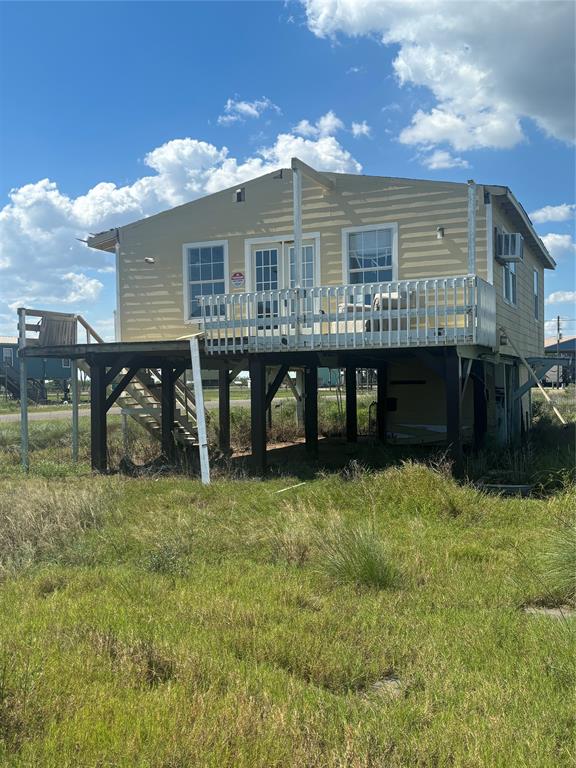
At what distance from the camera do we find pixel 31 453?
15.0m

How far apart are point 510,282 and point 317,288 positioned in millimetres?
5722

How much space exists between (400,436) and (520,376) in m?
4.41

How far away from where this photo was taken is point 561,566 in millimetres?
5273

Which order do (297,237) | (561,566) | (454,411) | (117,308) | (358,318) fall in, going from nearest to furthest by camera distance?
(561,566) < (454,411) < (358,318) < (297,237) < (117,308)

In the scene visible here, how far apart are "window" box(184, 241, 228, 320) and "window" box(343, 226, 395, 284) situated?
265 centimetres

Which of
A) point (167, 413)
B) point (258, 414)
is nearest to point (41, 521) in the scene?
point (258, 414)

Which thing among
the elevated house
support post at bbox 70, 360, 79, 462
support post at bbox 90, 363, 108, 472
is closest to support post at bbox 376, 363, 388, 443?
the elevated house

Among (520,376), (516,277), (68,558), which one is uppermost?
(516,277)

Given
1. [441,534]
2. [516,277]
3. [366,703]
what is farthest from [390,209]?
[366,703]

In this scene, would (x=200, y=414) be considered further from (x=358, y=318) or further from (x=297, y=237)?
(x=297, y=237)

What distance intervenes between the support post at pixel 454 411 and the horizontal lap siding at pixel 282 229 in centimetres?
219

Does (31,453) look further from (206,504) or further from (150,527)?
(150,527)

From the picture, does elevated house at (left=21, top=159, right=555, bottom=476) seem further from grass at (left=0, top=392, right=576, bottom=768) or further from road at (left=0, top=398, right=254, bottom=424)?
road at (left=0, top=398, right=254, bottom=424)

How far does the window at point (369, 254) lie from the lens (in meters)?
12.4
